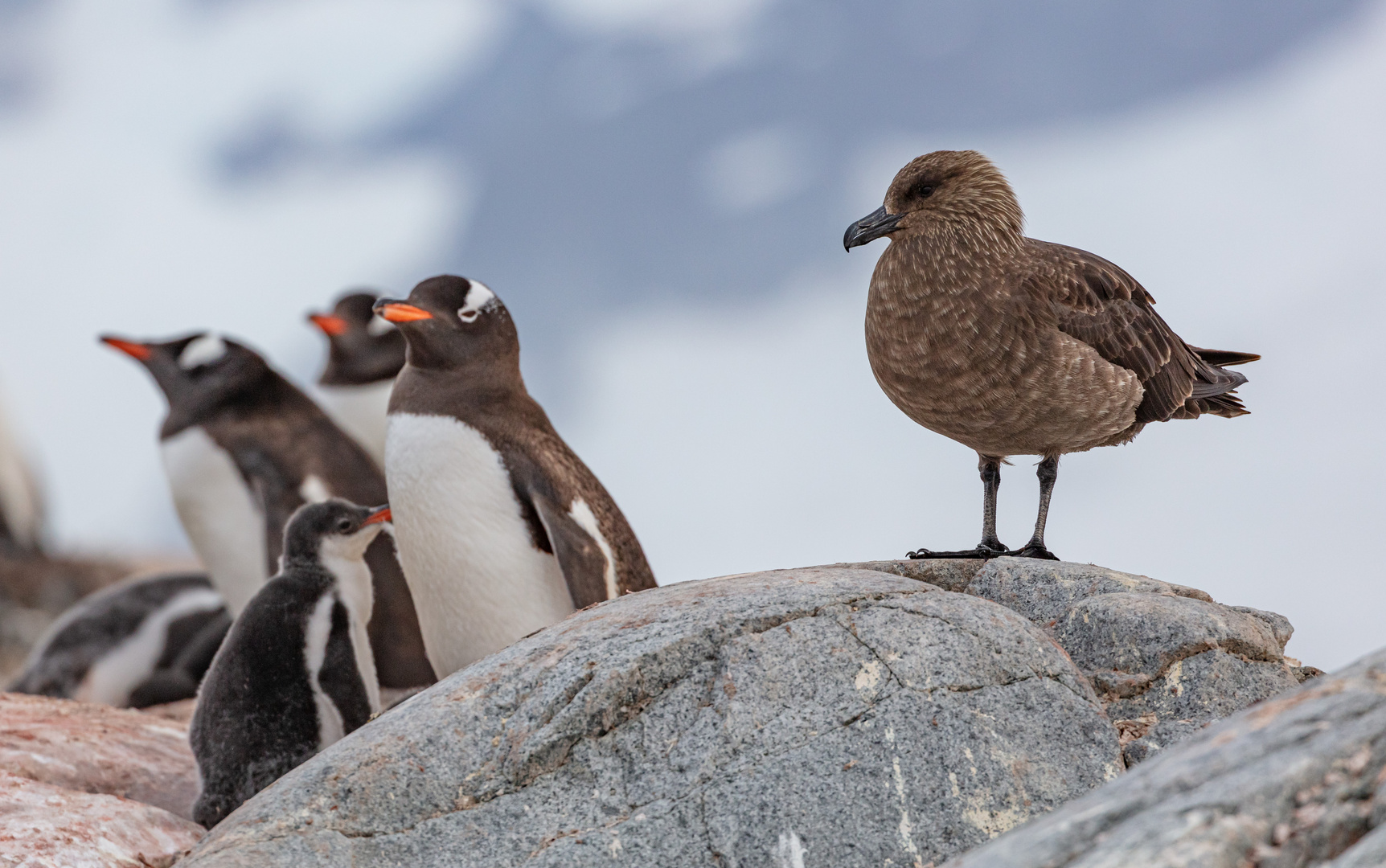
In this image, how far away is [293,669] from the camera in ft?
17.6

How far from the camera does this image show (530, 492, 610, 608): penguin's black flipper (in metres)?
5.52

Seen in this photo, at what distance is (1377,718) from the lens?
227 cm

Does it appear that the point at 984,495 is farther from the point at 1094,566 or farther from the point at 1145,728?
the point at 1145,728

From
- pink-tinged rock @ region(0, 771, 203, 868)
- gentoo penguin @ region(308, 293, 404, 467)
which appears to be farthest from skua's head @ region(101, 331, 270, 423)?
pink-tinged rock @ region(0, 771, 203, 868)

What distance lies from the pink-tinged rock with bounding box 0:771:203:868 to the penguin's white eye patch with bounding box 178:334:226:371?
4.00 metres

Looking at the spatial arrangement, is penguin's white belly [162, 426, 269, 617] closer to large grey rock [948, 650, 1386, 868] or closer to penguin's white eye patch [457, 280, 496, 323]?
penguin's white eye patch [457, 280, 496, 323]

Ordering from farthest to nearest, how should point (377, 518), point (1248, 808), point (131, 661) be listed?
point (131, 661)
point (377, 518)
point (1248, 808)

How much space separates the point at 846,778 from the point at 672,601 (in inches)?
33.4

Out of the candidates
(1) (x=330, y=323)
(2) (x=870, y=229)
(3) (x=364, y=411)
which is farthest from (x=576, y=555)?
(1) (x=330, y=323)

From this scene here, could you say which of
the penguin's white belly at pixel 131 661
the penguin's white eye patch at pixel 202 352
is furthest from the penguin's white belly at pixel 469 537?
the penguin's white belly at pixel 131 661

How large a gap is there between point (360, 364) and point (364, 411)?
0.37 metres

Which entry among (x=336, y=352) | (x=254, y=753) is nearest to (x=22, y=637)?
(x=336, y=352)

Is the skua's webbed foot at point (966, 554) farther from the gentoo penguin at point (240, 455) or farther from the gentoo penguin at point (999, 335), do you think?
the gentoo penguin at point (240, 455)

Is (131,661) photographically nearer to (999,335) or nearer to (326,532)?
(326,532)
